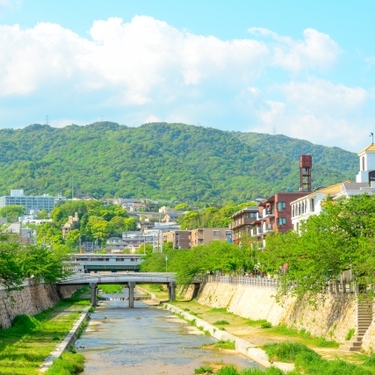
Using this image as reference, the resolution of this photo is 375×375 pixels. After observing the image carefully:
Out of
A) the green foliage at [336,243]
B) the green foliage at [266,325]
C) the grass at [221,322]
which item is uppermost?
the green foliage at [336,243]

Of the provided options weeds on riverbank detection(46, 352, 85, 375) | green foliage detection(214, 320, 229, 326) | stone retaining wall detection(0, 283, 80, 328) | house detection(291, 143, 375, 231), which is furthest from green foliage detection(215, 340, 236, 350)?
Result: house detection(291, 143, 375, 231)

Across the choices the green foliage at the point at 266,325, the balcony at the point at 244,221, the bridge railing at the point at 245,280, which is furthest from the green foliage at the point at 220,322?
the balcony at the point at 244,221

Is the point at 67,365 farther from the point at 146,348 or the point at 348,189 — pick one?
the point at 348,189

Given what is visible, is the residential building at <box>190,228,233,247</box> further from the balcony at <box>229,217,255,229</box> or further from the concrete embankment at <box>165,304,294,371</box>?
the concrete embankment at <box>165,304,294,371</box>

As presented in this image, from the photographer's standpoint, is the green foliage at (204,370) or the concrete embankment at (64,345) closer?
the concrete embankment at (64,345)

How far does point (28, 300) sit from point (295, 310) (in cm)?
2707

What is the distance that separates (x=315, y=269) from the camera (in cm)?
4591

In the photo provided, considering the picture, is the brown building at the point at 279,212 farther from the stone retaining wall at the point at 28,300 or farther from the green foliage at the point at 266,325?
the green foliage at the point at 266,325

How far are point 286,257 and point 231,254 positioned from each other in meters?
36.6

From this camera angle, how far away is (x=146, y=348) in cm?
5266

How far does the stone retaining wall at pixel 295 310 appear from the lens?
4566cm

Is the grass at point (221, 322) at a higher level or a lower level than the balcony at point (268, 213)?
lower

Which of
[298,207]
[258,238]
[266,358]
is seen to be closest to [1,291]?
[266,358]

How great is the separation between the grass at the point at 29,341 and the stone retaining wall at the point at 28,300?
0.80 meters
